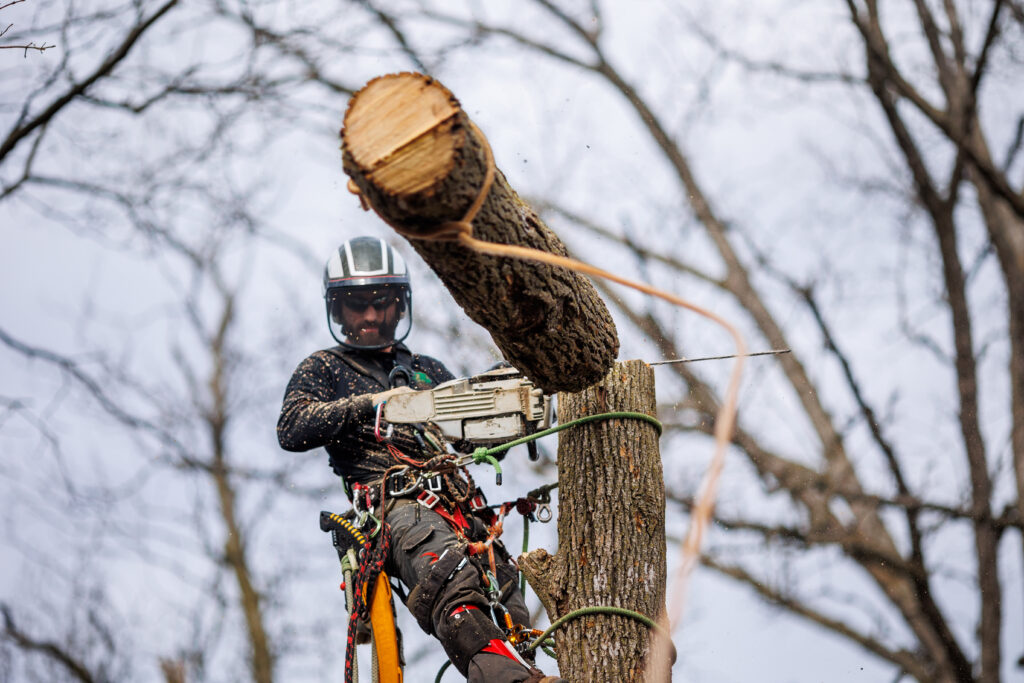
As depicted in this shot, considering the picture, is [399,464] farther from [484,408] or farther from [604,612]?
[604,612]

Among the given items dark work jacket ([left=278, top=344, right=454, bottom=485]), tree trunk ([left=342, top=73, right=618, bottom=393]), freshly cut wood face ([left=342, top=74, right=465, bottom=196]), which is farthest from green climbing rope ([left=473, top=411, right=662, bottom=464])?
freshly cut wood face ([left=342, top=74, right=465, bottom=196])

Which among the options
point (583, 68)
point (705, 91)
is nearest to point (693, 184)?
point (705, 91)

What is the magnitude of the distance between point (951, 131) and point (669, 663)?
23.7 feet

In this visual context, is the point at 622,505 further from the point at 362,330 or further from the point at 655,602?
the point at 362,330

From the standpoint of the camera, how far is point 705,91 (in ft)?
38.6

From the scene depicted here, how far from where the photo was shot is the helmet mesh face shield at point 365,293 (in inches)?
169

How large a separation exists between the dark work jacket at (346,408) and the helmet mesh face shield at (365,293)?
89 mm

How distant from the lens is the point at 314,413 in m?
3.82

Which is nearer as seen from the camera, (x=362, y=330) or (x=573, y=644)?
(x=573, y=644)

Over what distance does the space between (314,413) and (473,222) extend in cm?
154

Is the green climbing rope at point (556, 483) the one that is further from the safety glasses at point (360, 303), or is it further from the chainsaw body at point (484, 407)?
the safety glasses at point (360, 303)

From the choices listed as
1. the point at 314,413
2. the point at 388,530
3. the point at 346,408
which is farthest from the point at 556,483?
the point at 314,413

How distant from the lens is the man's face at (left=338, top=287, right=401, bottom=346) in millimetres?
4309

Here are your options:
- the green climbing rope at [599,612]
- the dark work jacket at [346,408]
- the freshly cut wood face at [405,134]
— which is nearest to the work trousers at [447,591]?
the green climbing rope at [599,612]
